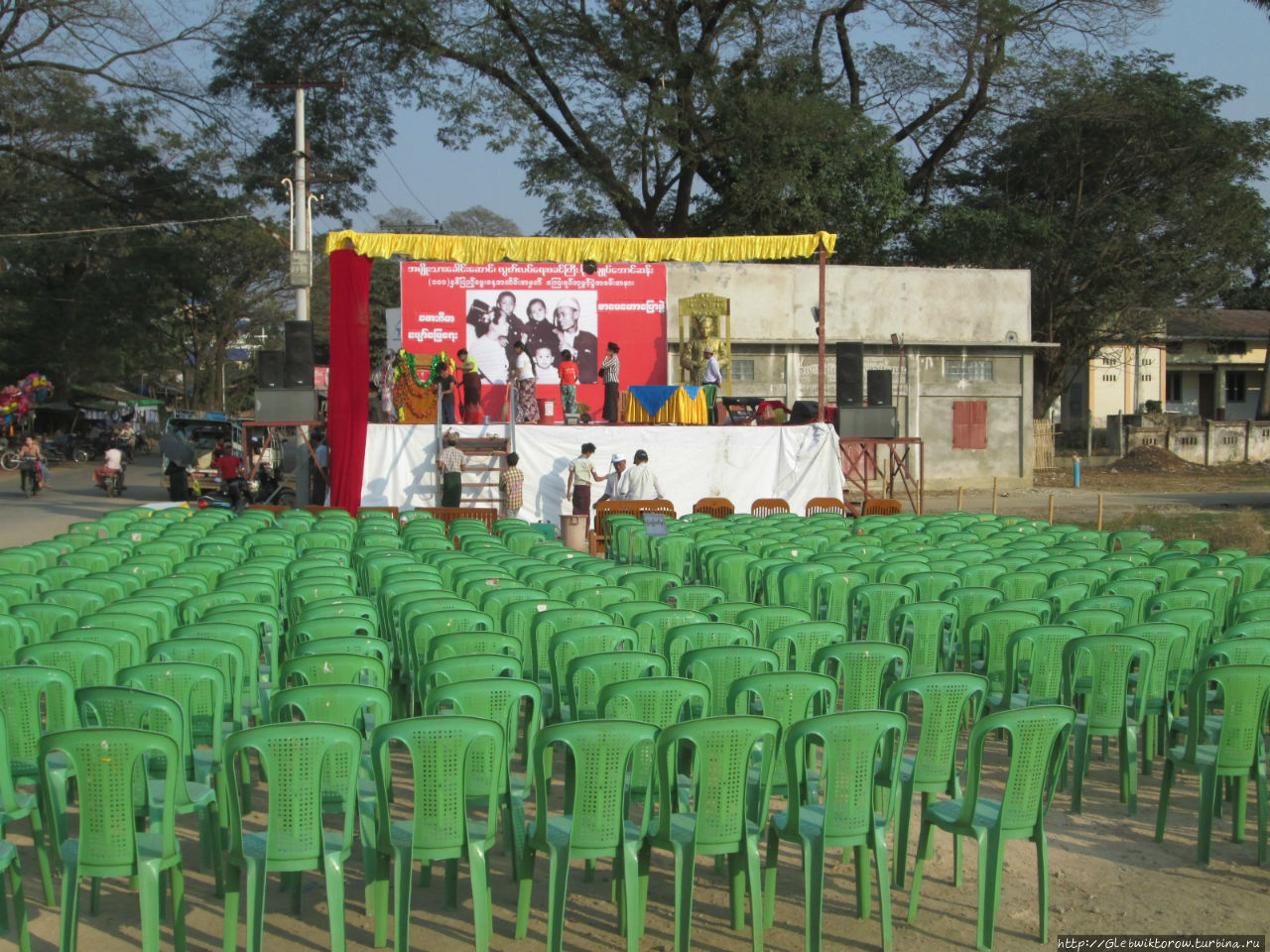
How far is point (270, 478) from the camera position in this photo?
22.2 meters

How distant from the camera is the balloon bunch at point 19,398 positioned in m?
35.0

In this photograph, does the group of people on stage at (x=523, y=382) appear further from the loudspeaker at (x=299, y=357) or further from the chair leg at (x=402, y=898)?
the chair leg at (x=402, y=898)

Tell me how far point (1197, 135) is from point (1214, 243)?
3061 mm

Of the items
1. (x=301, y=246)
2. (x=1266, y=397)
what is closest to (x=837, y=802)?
(x=301, y=246)

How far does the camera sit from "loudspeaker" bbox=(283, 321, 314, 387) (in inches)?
723

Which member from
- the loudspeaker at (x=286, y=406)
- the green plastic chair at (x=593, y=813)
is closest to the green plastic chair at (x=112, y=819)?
the green plastic chair at (x=593, y=813)

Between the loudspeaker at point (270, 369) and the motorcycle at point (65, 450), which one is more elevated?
the loudspeaker at point (270, 369)

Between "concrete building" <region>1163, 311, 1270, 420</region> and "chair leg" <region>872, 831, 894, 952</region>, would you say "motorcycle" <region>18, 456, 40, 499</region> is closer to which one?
"chair leg" <region>872, 831, 894, 952</region>

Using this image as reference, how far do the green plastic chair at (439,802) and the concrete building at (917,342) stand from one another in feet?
71.4

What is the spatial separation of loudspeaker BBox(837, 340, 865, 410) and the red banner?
3.47 metres

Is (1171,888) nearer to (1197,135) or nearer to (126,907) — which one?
(126,907)

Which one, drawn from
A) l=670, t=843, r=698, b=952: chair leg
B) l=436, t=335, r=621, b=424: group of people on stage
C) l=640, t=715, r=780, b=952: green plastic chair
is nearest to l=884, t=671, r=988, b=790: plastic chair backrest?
l=640, t=715, r=780, b=952: green plastic chair

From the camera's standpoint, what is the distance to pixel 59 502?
2305 centimetres

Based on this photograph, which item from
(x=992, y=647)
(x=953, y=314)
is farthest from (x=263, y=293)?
(x=992, y=647)
